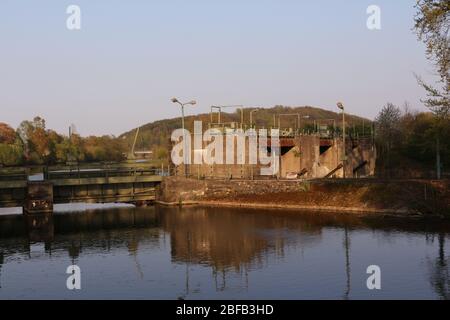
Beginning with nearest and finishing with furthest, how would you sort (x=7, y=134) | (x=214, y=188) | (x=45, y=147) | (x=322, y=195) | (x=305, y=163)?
(x=322, y=195) → (x=214, y=188) → (x=305, y=163) → (x=45, y=147) → (x=7, y=134)

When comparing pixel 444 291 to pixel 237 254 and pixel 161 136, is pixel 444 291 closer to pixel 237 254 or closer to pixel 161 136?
pixel 237 254

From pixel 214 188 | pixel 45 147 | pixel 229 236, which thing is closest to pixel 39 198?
pixel 214 188

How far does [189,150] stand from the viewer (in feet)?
223

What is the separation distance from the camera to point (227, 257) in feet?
110

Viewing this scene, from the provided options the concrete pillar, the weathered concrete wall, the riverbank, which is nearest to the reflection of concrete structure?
the riverbank

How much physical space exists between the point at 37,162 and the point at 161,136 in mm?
63723

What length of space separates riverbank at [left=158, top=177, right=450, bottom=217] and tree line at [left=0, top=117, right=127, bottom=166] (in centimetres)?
6303

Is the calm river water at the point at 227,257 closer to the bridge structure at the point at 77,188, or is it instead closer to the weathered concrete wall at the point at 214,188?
the bridge structure at the point at 77,188

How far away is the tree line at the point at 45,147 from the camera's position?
412 ft

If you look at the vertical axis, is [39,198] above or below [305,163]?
below

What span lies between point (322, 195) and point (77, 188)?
2725 centimetres

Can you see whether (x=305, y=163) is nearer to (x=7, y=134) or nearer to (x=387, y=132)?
(x=387, y=132)

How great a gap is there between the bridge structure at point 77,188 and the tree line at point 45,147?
184 feet

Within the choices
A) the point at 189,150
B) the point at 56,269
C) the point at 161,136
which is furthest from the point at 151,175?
the point at 161,136
